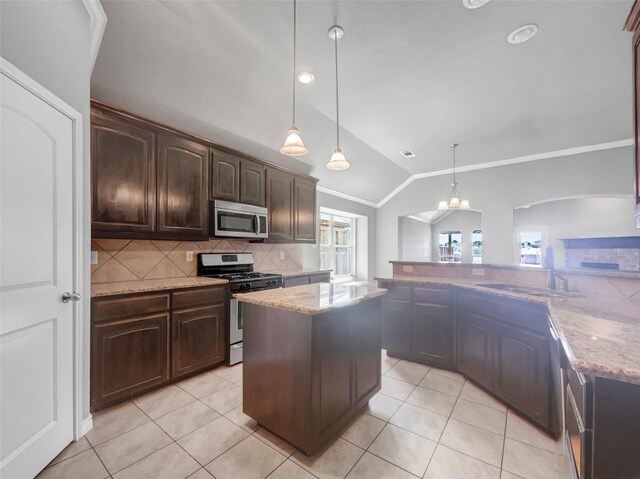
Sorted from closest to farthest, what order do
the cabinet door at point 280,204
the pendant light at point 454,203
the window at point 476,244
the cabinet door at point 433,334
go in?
the cabinet door at point 433,334, the cabinet door at point 280,204, the pendant light at point 454,203, the window at point 476,244

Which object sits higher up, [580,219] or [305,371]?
[580,219]

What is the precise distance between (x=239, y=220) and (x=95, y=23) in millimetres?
1983

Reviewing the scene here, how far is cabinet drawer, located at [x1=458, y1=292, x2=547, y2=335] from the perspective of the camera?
1902 mm

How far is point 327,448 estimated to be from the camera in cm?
171

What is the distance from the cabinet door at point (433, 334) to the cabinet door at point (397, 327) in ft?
0.26

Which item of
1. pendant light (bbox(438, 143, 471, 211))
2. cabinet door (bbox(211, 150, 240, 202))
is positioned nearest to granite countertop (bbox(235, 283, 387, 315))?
cabinet door (bbox(211, 150, 240, 202))

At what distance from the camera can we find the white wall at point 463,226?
9.75 meters

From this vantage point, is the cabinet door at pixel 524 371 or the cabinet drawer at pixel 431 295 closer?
the cabinet door at pixel 524 371

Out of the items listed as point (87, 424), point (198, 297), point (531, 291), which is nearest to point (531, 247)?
point (531, 291)

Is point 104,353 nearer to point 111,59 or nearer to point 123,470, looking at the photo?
point 123,470

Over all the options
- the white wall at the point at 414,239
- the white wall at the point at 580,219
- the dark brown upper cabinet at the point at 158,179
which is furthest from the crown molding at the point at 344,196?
the white wall at the point at 580,219

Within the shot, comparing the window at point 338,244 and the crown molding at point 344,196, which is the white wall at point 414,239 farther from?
the window at point 338,244

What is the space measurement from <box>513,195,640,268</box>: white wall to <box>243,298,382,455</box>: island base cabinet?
717 centimetres

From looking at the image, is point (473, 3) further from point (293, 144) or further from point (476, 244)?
point (476, 244)
